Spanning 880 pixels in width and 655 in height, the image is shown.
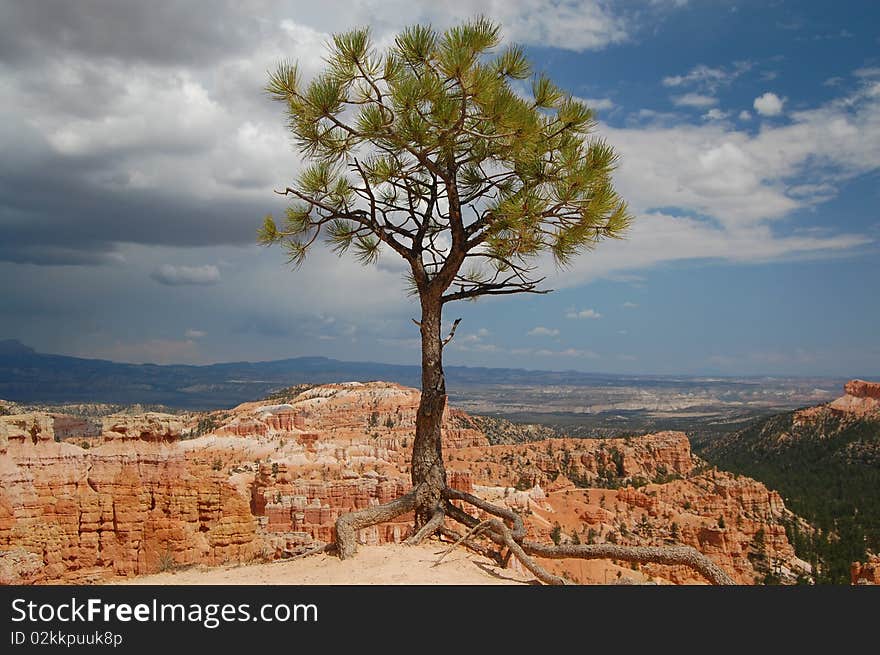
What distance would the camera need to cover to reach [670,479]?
53844 millimetres

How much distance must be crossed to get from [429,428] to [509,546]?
2003 mm

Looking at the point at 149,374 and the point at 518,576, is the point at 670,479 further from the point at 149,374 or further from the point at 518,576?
the point at 149,374

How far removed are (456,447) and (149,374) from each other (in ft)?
369

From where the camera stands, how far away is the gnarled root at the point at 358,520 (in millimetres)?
7738

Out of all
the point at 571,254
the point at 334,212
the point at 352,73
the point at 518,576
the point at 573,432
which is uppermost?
the point at 352,73

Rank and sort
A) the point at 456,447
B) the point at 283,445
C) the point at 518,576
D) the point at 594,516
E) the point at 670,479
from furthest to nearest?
1. the point at 456,447
2. the point at 670,479
3. the point at 283,445
4. the point at 594,516
5. the point at 518,576

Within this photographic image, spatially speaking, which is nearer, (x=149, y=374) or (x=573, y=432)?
(x=573, y=432)

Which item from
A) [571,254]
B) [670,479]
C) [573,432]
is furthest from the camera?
[573,432]

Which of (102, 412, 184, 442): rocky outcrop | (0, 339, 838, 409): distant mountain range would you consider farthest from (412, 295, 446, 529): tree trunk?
(0, 339, 838, 409): distant mountain range

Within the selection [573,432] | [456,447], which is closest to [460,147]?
[456,447]

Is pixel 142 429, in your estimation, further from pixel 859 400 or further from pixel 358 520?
pixel 859 400

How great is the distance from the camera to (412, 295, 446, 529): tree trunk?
9148 mm

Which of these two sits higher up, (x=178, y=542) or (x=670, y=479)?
(x=178, y=542)

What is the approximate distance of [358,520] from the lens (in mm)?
8344
